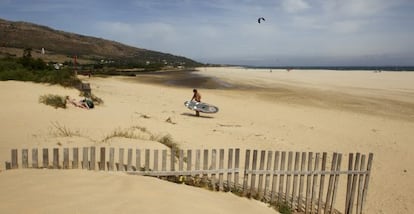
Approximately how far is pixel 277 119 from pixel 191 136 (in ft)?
22.6

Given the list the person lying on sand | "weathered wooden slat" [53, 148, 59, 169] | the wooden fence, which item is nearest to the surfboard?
the person lying on sand

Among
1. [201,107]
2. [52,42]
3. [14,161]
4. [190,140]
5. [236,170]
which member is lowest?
[190,140]

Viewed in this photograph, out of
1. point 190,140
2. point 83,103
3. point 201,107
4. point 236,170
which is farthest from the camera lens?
point 201,107

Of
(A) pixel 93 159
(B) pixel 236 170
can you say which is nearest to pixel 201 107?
(B) pixel 236 170

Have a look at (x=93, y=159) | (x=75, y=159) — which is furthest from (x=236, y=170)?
(x=75, y=159)

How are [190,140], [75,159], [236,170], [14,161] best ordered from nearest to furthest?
1. [14,161]
2. [75,159]
3. [236,170]
4. [190,140]

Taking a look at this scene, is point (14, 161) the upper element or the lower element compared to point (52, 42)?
lower

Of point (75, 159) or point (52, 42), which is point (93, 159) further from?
point (52, 42)

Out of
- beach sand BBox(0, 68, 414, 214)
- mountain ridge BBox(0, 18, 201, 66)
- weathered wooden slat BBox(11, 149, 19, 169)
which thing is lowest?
beach sand BBox(0, 68, 414, 214)

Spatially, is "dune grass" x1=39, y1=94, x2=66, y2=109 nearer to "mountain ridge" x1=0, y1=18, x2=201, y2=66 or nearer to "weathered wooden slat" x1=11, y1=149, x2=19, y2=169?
"weathered wooden slat" x1=11, y1=149, x2=19, y2=169

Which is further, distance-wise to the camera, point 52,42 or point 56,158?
point 52,42

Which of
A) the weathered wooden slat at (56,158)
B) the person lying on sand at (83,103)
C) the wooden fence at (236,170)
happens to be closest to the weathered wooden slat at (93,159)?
the wooden fence at (236,170)

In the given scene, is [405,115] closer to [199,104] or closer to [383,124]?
[383,124]

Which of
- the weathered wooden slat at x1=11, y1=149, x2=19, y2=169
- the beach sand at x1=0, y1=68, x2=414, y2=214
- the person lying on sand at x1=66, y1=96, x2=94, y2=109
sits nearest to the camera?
the beach sand at x1=0, y1=68, x2=414, y2=214
